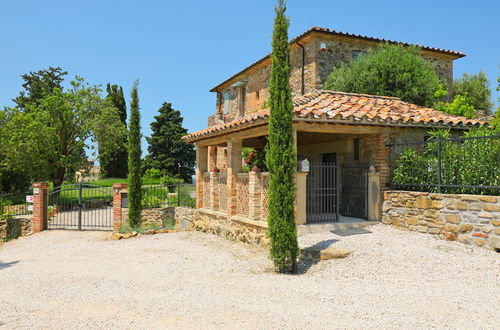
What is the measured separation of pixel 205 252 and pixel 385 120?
5.69m

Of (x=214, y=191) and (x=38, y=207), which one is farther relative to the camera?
(x=38, y=207)

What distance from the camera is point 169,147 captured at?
35656mm

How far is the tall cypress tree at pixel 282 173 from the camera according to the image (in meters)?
6.63

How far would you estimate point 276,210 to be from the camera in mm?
6691

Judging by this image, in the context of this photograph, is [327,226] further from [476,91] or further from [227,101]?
[476,91]

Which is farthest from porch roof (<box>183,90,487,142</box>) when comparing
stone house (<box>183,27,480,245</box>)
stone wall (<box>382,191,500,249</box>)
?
stone wall (<box>382,191,500,249</box>)

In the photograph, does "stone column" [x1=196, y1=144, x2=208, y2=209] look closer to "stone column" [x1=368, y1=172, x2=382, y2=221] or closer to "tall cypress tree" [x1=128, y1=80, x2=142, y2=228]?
"tall cypress tree" [x1=128, y1=80, x2=142, y2=228]

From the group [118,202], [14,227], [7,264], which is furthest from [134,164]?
[14,227]

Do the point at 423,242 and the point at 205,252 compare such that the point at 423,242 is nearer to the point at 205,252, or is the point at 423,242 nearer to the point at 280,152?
the point at 280,152

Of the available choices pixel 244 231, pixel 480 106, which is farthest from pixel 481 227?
pixel 480 106

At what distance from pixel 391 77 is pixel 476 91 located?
12781 mm

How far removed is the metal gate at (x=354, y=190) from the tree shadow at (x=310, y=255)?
2.56 m

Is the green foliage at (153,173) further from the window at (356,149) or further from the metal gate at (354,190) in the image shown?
the window at (356,149)

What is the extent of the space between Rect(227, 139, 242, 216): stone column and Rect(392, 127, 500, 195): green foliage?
4528mm
